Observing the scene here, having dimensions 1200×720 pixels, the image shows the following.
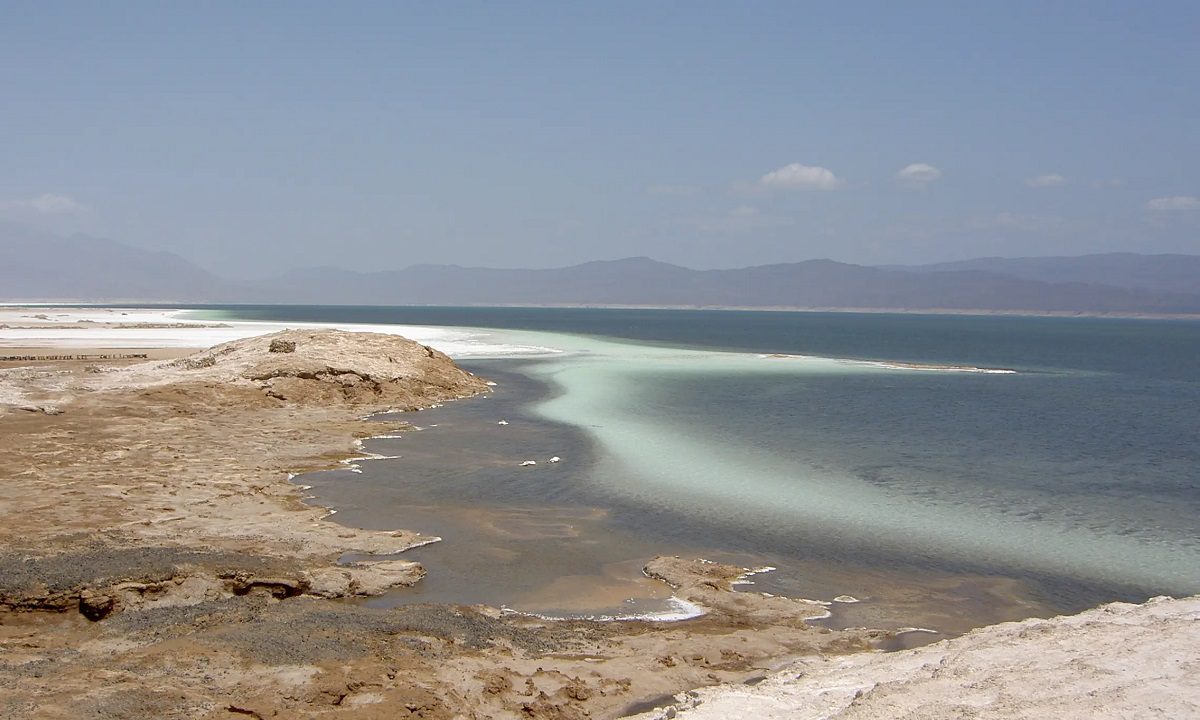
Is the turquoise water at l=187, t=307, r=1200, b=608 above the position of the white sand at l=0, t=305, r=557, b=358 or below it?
below

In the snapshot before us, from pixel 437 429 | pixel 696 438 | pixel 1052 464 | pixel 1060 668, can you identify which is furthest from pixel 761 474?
pixel 1060 668

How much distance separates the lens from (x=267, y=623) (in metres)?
8.40

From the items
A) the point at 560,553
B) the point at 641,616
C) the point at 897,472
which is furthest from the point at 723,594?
the point at 897,472

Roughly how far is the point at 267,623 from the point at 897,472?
44.1 ft

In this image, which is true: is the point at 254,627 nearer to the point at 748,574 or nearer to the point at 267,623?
the point at 267,623

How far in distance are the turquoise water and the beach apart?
285 cm

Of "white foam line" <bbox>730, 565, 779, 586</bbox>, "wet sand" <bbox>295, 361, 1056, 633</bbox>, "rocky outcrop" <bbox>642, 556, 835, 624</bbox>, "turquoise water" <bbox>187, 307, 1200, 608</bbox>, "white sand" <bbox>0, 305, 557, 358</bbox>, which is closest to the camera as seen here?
"rocky outcrop" <bbox>642, 556, 835, 624</bbox>

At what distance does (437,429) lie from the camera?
74.4ft

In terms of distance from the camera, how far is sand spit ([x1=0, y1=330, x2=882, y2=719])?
6973 mm

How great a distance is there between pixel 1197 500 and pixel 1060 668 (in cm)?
1183

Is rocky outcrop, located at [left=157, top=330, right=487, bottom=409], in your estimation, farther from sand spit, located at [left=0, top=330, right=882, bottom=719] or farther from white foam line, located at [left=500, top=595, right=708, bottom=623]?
white foam line, located at [left=500, top=595, right=708, bottom=623]

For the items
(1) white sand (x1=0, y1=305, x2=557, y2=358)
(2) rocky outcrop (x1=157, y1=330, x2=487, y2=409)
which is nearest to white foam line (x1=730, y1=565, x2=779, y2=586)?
(2) rocky outcrop (x1=157, y1=330, x2=487, y2=409)

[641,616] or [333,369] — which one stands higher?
[333,369]

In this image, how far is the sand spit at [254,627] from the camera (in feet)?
22.9
